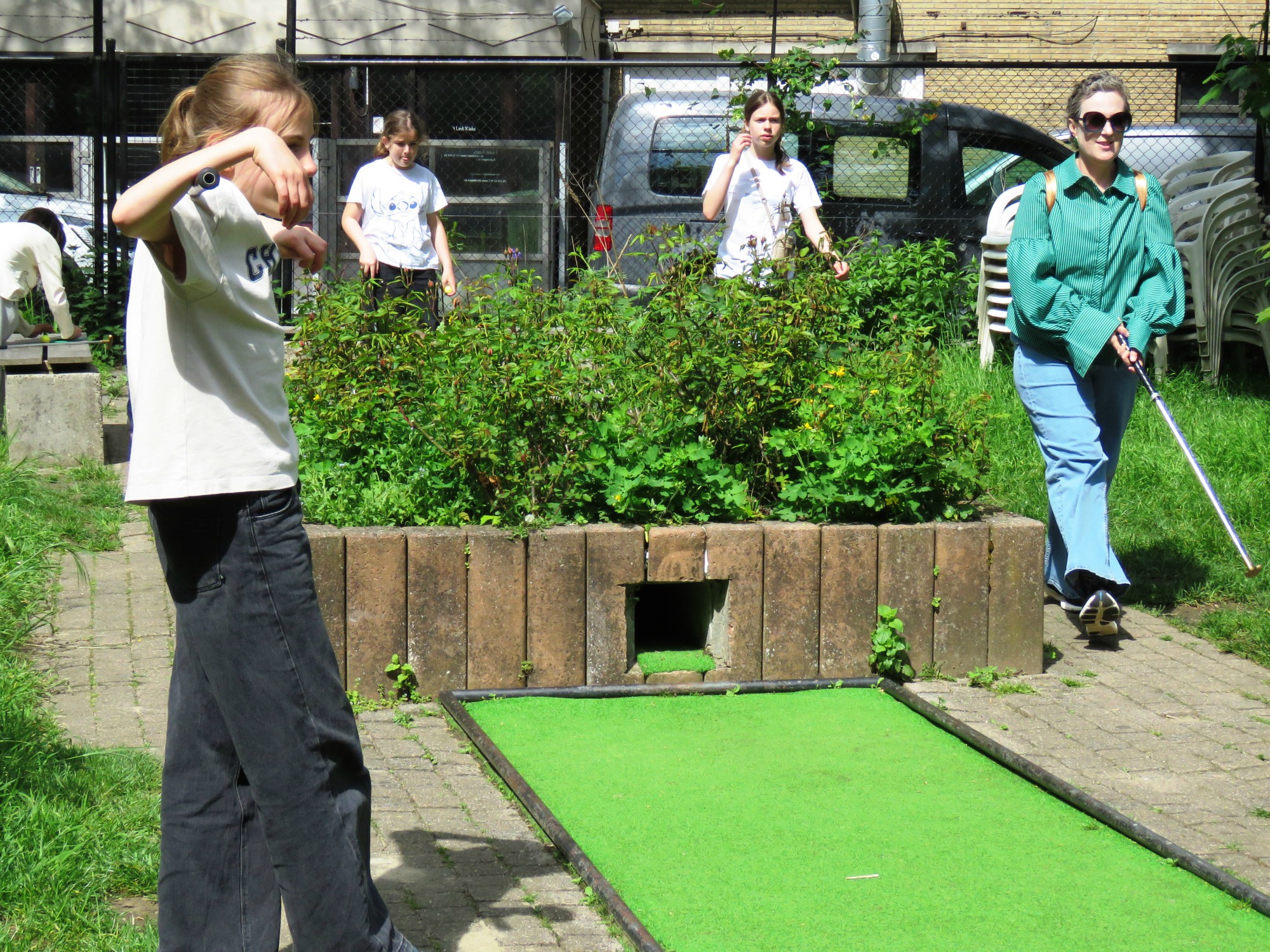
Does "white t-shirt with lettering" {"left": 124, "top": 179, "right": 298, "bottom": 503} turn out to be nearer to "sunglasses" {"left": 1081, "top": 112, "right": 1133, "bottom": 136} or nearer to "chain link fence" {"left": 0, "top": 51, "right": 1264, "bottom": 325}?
"chain link fence" {"left": 0, "top": 51, "right": 1264, "bottom": 325}

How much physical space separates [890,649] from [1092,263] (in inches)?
67.9

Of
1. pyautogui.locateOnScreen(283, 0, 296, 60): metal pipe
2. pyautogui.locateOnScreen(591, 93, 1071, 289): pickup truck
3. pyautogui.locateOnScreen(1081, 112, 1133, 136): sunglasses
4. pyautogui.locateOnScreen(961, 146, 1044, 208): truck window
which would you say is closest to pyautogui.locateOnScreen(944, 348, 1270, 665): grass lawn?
pyautogui.locateOnScreen(1081, 112, 1133, 136): sunglasses

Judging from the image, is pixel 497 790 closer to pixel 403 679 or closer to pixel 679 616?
pixel 403 679

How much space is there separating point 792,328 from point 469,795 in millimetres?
2202

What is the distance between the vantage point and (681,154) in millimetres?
10930

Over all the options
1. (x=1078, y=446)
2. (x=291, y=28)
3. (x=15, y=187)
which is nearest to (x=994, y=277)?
(x=1078, y=446)

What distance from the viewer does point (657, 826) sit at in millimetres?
3664

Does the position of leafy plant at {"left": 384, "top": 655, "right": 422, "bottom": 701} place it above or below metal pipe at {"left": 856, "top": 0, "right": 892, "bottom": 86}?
below

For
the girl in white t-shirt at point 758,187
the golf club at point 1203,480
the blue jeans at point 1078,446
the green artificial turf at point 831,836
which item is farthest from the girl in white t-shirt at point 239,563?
the girl in white t-shirt at point 758,187

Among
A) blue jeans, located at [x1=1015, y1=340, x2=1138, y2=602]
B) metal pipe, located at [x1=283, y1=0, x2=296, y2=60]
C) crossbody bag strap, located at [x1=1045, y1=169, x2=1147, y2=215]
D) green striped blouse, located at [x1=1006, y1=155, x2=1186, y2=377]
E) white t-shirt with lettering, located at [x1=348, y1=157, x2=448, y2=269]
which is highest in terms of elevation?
metal pipe, located at [x1=283, y1=0, x2=296, y2=60]

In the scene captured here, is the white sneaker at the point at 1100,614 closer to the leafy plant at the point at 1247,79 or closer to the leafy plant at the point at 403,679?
the leafy plant at the point at 403,679

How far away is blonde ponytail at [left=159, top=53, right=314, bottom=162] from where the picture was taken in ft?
8.11

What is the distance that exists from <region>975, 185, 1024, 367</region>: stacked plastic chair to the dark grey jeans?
7.80 m

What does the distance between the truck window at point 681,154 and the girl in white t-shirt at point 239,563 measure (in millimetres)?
8505
